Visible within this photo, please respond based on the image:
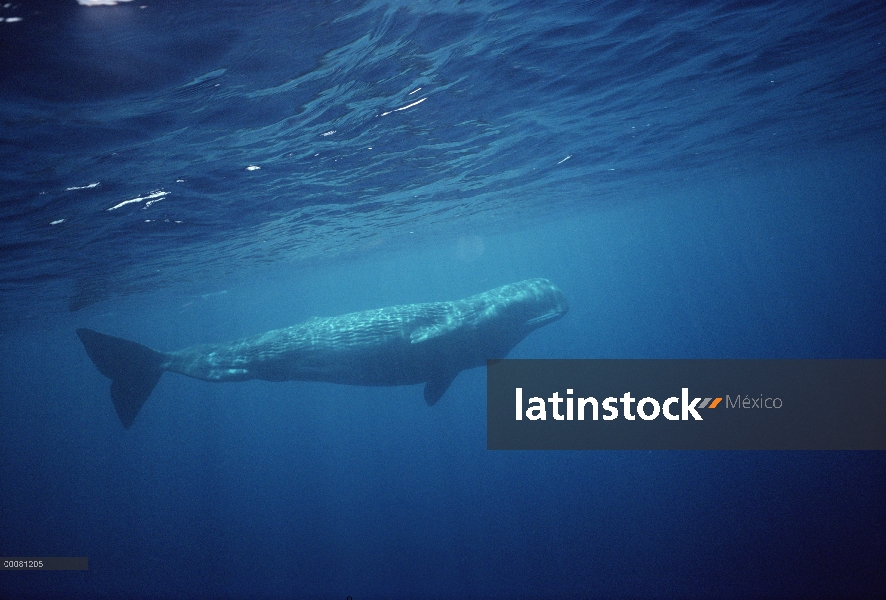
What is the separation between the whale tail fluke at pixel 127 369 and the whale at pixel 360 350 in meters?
0.02

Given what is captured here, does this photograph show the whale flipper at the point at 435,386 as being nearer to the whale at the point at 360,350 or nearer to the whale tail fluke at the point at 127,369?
the whale at the point at 360,350

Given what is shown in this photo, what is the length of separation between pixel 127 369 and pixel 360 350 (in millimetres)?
6301

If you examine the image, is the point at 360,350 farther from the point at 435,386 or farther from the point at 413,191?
the point at 413,191

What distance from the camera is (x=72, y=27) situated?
218 inches

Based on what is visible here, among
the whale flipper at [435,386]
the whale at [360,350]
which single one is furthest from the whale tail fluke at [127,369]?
the whale flipper at [435,386]

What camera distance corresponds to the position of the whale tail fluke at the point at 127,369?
11211 mm

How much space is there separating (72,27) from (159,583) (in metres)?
27.7

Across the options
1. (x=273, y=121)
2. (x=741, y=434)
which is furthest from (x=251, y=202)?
(x=741, y=434)

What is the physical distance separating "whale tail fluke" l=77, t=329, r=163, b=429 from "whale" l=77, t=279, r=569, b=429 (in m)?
0.02

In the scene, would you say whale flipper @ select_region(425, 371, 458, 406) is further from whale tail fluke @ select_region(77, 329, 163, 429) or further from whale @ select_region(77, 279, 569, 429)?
whale tail fluke @ select_region(77, 329, 163, 429)

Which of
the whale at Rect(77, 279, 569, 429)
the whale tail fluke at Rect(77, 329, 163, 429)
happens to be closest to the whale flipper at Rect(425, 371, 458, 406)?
the whale at Rect(77, 279, 569, 429)

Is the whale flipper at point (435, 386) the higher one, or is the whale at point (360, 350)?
the whale at point (360, 350)

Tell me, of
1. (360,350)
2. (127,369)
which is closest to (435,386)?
(360,350)

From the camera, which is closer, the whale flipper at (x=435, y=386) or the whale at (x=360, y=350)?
the whale at (x=360, y=350)
